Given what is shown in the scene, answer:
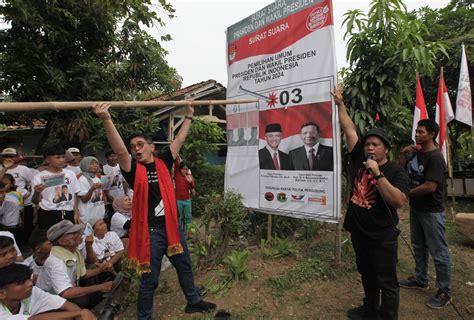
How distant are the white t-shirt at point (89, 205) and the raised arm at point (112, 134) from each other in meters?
2.27

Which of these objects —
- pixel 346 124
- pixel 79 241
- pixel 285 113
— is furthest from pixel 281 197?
pixel 79 241

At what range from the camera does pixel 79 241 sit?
3.15m

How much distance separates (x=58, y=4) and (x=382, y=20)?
606cm

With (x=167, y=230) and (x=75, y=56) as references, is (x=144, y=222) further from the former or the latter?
(x=75, y=56)

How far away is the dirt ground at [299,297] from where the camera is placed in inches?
118

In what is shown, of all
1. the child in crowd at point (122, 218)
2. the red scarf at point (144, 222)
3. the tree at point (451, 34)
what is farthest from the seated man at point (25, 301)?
the tree at point (451, 34)

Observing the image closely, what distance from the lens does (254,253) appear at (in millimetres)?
4316

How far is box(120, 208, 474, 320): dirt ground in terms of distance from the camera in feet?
9.80

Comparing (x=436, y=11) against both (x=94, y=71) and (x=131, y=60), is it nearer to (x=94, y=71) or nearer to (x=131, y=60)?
(x=131, y=60)

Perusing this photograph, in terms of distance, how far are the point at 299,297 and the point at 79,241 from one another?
238cm

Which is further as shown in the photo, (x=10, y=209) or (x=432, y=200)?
(x=10, y=209)

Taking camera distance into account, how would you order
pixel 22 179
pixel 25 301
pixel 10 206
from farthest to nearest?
1. pixel 22 179
2. pixel 10 206
3. pixel 25 301

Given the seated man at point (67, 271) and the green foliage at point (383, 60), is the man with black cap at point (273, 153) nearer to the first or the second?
the green foliage at point (383, 60)

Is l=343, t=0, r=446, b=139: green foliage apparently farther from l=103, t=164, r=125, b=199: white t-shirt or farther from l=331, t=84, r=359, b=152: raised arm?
l=103, t=164, r=125, b=199: white t-shirt
